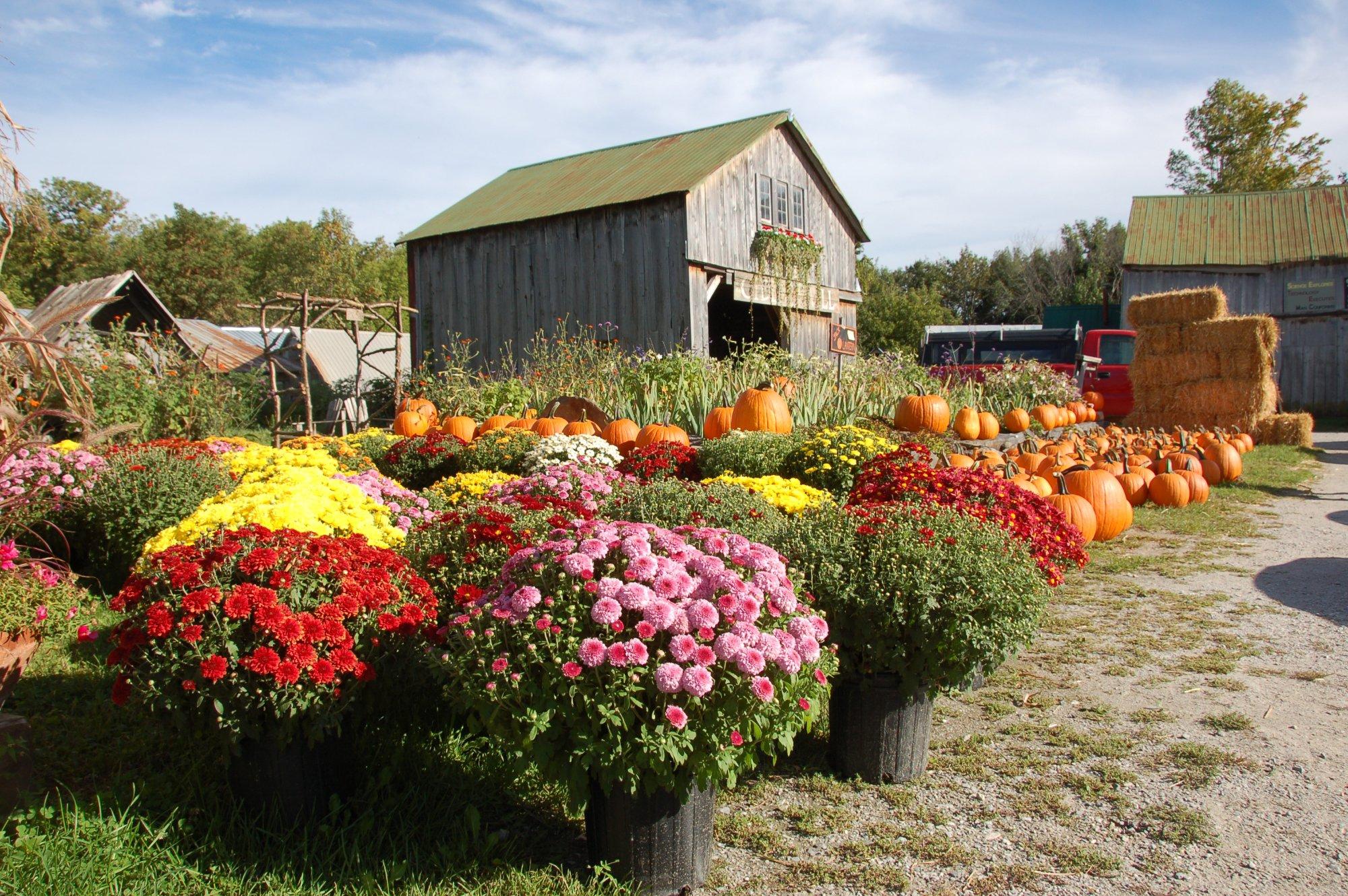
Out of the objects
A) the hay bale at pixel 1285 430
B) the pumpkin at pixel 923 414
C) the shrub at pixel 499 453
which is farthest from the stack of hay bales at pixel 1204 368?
the shrub at pixel 499 453

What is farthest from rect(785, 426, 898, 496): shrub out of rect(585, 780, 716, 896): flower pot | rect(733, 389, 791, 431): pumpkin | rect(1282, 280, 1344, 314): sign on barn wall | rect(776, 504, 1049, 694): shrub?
rect(1282, 280, 1344, 314): sign on barn wall

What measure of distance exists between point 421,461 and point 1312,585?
700cm

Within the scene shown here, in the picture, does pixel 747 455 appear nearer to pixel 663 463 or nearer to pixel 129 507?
pixel 663 463

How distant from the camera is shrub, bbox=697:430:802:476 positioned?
7.16 meters

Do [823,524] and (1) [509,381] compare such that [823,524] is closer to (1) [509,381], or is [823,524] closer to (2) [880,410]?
(2) [880,410]

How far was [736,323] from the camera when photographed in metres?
22.0

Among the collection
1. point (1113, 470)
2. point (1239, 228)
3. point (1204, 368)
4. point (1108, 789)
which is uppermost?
point (1239, 228)

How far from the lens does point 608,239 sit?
16.3 metres

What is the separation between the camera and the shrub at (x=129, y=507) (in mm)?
5355

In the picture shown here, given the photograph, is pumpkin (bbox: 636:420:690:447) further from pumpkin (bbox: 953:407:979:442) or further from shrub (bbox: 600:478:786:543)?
shrub (bbox: 600:478:786:543)

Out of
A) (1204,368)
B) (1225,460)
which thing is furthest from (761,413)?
(1204,368)

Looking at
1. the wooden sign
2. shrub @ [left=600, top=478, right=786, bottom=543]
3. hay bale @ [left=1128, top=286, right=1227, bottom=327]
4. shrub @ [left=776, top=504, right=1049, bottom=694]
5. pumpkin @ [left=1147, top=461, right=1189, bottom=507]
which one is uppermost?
hay bale @ [left=1128, top=286, right=1227, bottom=327]

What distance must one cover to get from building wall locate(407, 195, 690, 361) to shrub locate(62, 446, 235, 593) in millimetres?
10441

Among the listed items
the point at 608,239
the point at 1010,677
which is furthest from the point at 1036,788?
the point at 608,239
